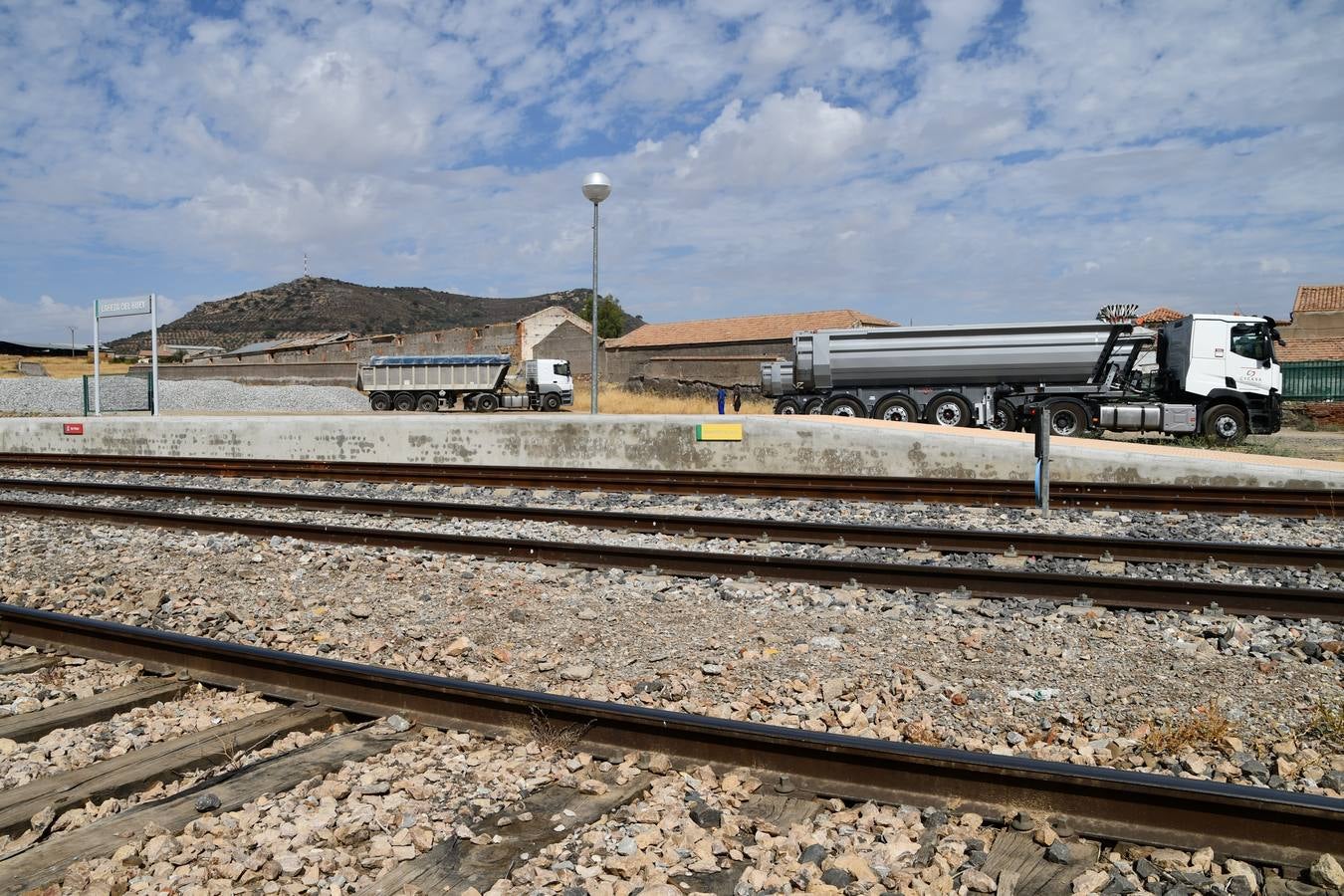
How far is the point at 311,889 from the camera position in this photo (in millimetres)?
3205

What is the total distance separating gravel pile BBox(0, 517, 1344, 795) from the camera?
15.5 feet

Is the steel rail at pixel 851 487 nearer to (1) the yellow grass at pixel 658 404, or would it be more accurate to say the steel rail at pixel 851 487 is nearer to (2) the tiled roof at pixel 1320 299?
(1) the yellow grass at pixel 658 404

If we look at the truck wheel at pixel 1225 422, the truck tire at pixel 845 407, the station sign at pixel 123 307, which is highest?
the station sign at pixel 123 307

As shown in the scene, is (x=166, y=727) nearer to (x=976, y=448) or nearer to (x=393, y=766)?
(x=393, y=766)

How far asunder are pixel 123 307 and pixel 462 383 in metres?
15.5

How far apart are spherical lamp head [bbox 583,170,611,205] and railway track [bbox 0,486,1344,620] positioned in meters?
9.81

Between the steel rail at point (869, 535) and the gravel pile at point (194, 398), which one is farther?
the gravel pile at point (194, 398)

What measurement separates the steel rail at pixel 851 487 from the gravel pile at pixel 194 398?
912 inches

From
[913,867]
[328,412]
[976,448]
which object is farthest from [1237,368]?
[328,412]

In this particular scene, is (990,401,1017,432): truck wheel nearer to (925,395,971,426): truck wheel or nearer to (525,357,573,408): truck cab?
(925,395,971,426): truck wheel

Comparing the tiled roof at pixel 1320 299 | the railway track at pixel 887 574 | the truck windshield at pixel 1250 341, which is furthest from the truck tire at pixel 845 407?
the tiled roof at pixel 1320 299

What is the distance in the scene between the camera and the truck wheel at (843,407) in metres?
24.3

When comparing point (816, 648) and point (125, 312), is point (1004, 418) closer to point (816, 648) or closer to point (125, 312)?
point (816, 648)

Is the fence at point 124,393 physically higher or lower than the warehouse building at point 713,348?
lower
